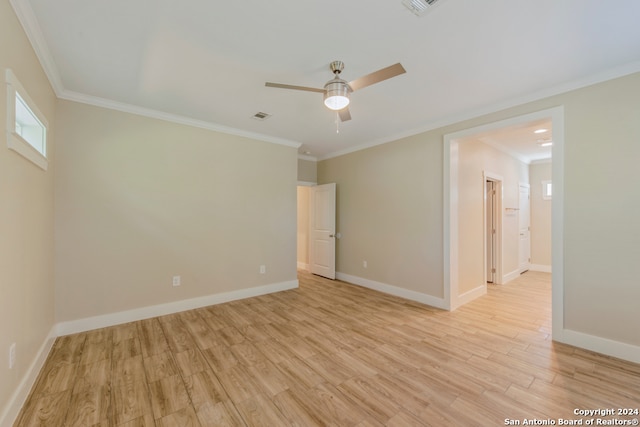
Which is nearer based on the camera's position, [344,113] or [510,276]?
[344,113]

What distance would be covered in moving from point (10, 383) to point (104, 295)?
1.52 metres

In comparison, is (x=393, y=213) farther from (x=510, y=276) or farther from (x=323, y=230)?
(x=510, y=276)

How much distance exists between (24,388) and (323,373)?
2165 millimetres

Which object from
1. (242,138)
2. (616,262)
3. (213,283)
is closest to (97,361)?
(213,283)

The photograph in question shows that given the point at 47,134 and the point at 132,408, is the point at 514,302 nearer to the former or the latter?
the point at 132,408

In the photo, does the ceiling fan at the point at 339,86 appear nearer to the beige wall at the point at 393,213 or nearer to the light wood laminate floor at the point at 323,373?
the beige wall at the point at 393,213

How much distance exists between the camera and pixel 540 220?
20.6 ft

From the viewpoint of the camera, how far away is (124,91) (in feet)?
9.27

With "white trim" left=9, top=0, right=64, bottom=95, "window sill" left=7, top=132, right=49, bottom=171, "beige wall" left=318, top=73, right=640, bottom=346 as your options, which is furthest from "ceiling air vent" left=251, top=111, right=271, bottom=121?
"beige wall" left=318, top=73, right=640, bottom=346

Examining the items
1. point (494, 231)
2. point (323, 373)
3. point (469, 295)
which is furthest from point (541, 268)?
point (323, 373)

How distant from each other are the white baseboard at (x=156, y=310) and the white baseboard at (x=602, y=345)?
3.72 m

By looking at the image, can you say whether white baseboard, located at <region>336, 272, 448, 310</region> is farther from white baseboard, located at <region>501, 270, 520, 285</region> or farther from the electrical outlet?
the electrical outlet

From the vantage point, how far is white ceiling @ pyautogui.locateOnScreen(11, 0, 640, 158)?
1.72 metres

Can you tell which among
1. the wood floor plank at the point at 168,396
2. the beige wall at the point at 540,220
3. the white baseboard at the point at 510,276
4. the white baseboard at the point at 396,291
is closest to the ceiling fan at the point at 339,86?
the wood floor plank at the point at 168,396
